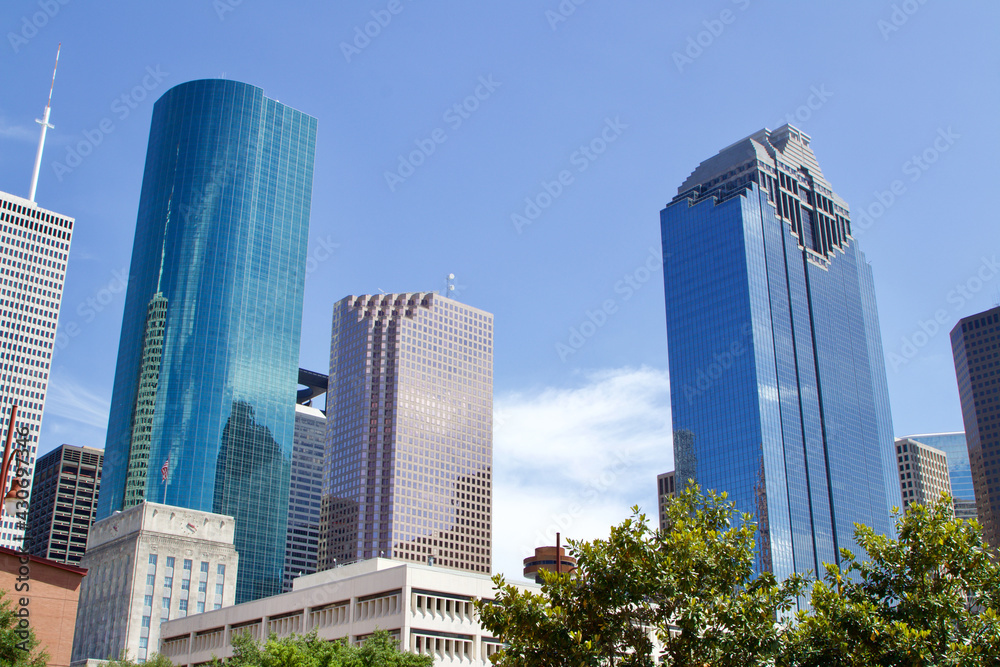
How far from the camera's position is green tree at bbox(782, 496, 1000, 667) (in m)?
32.3

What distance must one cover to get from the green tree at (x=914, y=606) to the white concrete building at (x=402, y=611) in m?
49.9

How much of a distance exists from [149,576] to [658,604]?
13875cm

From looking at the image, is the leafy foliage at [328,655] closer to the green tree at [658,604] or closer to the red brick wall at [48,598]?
A: the red brick wall at [48,598]

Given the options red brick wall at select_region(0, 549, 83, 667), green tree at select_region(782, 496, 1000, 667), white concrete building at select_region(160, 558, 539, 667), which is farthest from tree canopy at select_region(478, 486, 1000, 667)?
white concrete building at select_region(160, 558, 539, 667)

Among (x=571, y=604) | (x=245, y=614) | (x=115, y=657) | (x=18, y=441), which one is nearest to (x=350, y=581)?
(x=245, y=614)

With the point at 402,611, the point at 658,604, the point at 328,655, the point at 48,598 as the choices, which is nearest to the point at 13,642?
the point at 48,598

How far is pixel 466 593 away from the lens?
87.5 metres

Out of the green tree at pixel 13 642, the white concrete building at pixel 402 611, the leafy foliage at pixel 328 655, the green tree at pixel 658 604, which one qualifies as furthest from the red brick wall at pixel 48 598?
the white concrete building at pixel 402 611

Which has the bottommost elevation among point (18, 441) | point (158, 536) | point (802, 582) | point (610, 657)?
point (610, 657)

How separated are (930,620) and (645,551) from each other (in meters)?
9.98

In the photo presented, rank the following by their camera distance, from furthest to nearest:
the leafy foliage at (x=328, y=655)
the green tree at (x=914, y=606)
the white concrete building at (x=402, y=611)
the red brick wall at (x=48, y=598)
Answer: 1. the white concrete building at (x=402, y=611)
2. the red brick wall at (x=48, y=598)
3. the leafy foliage at (x=328, y=655)
4. the green tree at (x=914, y=606)

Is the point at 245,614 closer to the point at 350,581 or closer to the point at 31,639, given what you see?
the point at 350,581

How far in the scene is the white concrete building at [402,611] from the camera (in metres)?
83.0

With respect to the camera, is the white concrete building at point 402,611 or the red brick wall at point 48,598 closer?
the red brick wall at point 48,598
